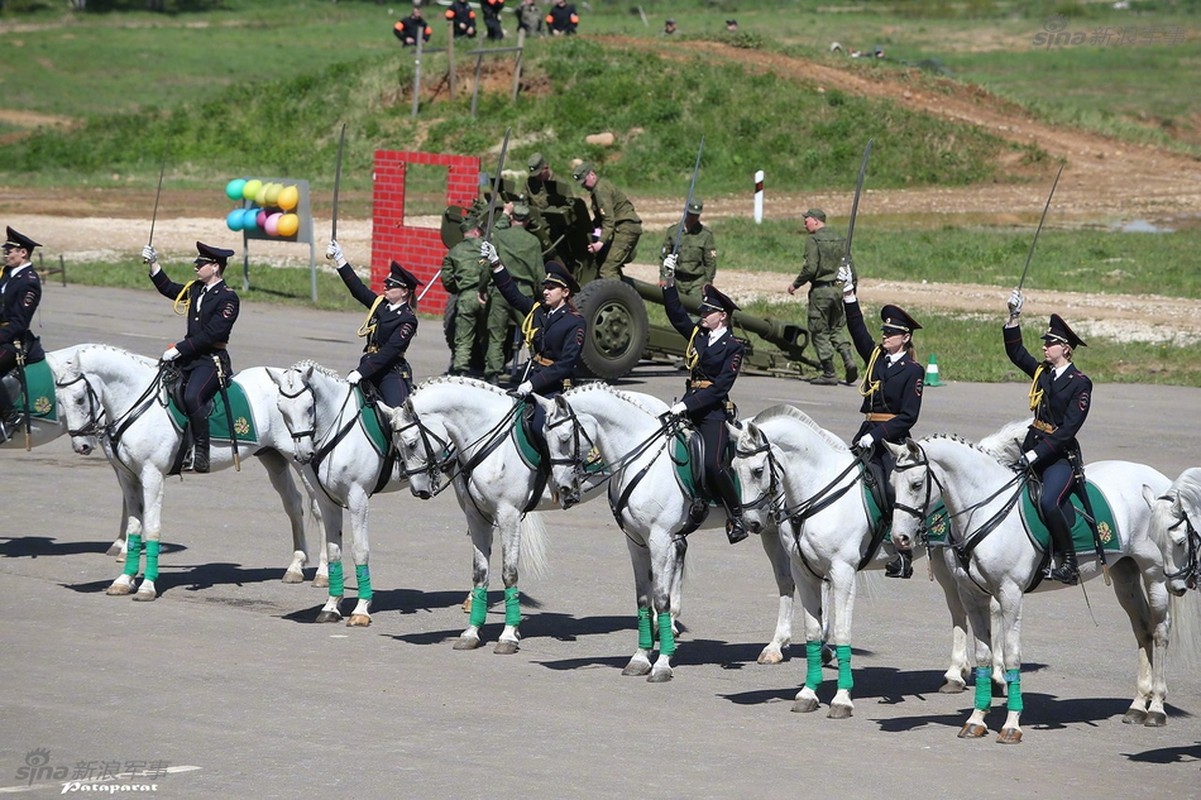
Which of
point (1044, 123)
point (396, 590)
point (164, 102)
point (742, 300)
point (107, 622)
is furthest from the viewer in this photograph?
point (164, 102)

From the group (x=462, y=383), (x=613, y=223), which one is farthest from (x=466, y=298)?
(x=462, y=383)

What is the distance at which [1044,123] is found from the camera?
5100 cm

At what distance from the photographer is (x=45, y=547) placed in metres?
15.8

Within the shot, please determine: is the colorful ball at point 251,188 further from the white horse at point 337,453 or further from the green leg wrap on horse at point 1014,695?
the green leg wrap on horse at point 1014,695

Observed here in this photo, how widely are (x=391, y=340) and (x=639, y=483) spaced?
113 inches

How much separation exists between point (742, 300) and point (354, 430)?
17274 millimetres

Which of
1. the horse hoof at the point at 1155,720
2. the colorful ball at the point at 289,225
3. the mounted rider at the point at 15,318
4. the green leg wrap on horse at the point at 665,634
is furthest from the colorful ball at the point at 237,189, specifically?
the horse hoof at the point at 1155,720

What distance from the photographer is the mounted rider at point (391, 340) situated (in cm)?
1394

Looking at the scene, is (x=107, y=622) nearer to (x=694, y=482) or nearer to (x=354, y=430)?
(x=354, y=430)

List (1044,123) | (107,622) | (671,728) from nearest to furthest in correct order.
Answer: (671,728) < (107,622) < (1044,123)

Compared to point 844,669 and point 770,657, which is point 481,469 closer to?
point 770,657

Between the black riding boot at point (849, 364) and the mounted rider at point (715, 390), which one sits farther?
the black riding boot at point (849, 364)

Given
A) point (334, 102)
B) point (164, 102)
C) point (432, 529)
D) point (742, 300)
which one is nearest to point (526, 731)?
point (432, 529)

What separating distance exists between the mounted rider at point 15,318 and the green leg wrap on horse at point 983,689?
8806mm
